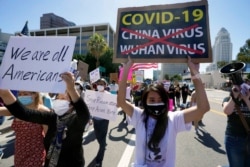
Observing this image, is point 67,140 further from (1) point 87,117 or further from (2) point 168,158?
(2) point 168,158

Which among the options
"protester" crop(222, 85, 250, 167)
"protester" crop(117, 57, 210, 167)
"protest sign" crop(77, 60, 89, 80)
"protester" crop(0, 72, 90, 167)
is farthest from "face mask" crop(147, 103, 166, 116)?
"protest sign" crop(77, 60, 89, 80)

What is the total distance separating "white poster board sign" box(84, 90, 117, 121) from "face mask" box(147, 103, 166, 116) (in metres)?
2.92

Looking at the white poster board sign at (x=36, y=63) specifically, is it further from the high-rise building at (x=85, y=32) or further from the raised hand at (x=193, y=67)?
the high-rise building at (x=85, y=32)

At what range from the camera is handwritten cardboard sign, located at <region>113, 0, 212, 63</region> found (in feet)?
8.68

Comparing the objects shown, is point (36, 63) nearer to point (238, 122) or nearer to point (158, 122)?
point (158, 122)

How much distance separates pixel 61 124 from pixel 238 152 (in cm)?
234

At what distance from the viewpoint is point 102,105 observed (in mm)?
5512

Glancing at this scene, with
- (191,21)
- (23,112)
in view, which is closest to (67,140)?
(23,112)

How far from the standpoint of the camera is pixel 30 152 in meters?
2.73

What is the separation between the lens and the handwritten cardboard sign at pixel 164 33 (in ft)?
8.68

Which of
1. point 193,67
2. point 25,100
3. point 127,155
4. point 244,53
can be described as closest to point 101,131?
point 127,155

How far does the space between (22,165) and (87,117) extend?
1023 millimetres

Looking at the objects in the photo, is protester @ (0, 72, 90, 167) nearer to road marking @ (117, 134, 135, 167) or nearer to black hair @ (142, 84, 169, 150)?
black hair @ (142, 84, 169, 150)

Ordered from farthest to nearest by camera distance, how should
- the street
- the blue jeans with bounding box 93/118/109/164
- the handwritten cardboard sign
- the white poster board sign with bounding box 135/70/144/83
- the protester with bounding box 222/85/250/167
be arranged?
A: the white poster board sign with bounding box 135/70/144/83
the street
the blue jeans with bounding box 93/118/109/164
the protester with bounding box 222/85/250/167
the handwritten cardboard sign
